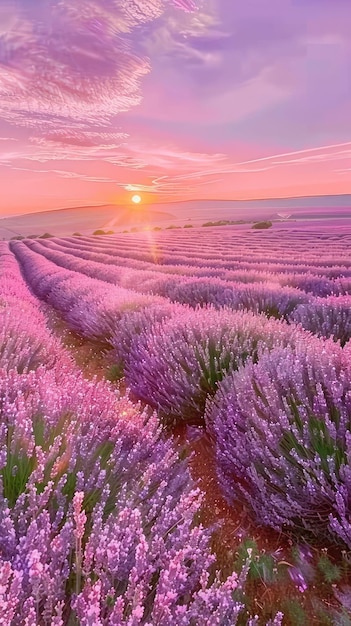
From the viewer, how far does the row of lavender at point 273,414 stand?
2.05 meters

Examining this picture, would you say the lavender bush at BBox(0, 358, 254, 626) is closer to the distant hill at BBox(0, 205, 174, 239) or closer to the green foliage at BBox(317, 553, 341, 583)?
the green foliage at BBox(317, 553, 341, 583)

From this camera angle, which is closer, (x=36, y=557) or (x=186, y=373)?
(x=36, y=557)

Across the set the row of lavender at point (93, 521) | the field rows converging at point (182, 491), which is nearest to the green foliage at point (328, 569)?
the field rows converging at point (182, 491)

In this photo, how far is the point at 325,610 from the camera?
1751 millimetres

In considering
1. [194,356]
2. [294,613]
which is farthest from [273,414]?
[194,356]

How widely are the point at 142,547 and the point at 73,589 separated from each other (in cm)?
32

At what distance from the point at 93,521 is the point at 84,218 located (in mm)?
107226

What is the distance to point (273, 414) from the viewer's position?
2395mm

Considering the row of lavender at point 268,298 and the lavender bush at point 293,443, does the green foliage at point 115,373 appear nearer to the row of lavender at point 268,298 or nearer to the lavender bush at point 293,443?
the row of lavender at point 268,298

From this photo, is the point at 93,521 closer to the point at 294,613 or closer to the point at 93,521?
the point at 93,521

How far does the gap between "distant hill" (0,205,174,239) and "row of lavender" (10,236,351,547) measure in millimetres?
86773

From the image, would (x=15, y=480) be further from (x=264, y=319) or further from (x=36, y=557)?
(x=264, y=319)

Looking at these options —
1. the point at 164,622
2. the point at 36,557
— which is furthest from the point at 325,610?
the point at 36,557

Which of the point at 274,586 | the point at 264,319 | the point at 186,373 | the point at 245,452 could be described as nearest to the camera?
the point at 274,586
